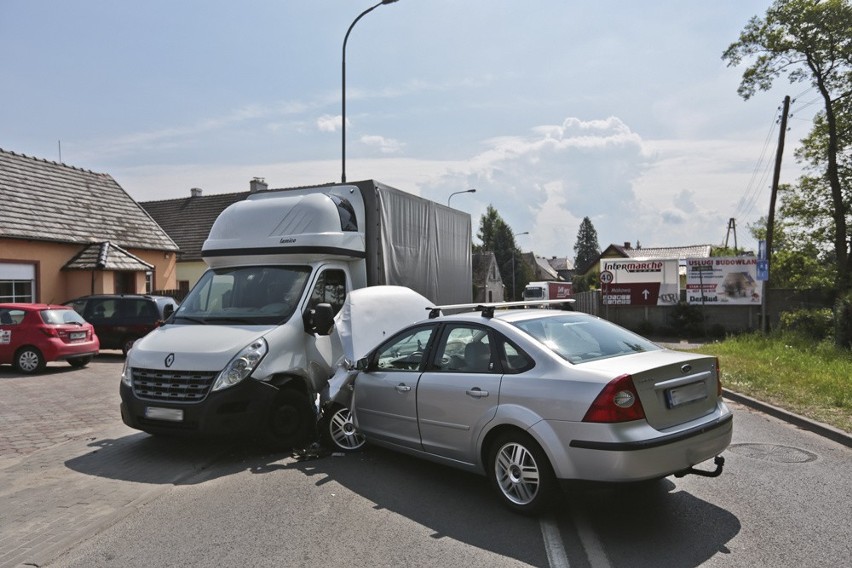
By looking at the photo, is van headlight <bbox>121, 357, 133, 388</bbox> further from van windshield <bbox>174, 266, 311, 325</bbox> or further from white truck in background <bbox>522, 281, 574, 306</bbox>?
white truck in background <bbox>522, 281, 574, 306</bbox>

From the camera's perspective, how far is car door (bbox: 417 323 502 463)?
16.6 ft

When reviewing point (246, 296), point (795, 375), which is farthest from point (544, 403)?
point (795, 375)

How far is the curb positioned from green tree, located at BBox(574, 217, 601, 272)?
135m

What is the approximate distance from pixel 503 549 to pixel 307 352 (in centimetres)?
371

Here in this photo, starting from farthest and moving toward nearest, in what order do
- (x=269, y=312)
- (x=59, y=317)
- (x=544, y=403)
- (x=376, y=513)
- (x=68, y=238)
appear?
(x=68, y=238)
(x=59, y=317)
(x=269, y=312)
(x=376, y=513)
(x=544, y=403)

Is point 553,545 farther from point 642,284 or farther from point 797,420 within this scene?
point 642,284

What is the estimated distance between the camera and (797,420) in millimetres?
8266

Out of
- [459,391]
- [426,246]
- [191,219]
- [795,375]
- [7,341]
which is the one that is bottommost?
[795,375]

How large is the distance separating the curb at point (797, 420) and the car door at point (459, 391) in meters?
4.77

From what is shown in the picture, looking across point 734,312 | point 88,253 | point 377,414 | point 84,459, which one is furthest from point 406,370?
point 734,312

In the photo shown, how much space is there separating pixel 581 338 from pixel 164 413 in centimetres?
426

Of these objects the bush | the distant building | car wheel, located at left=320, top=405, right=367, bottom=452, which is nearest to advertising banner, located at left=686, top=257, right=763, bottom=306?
the bush

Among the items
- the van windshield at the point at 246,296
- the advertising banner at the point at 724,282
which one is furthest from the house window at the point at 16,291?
the advertising banner at the point at 724,282

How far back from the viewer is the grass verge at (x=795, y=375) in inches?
344
